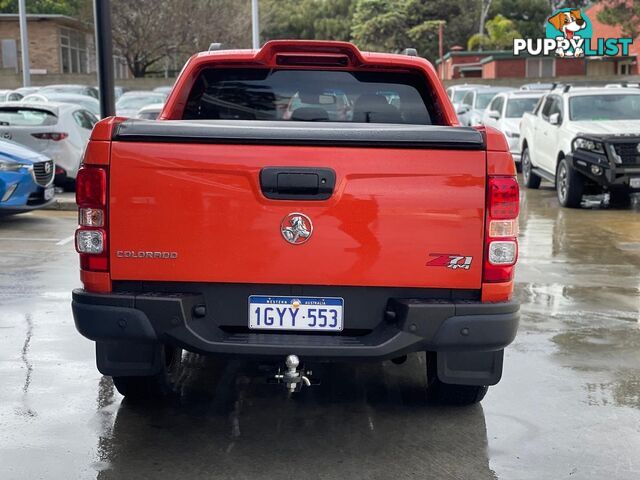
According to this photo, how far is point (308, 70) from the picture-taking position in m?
6.10

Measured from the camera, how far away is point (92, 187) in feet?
14.6

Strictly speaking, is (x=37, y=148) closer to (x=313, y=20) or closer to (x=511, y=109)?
(x=511, y=109)

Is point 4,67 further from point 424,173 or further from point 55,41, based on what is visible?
point 424,173

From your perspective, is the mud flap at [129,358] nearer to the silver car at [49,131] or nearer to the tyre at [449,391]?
the tyre at [449,391]

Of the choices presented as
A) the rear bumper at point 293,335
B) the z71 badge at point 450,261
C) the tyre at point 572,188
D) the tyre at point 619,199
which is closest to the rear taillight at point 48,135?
the tyre at point 572,188

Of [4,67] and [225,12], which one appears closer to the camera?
[225,12]

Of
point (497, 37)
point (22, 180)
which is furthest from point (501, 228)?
point (497, 37)

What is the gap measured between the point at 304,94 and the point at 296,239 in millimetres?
1940

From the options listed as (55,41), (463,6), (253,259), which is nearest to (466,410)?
(253,259)

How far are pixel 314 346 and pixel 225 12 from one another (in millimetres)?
50112

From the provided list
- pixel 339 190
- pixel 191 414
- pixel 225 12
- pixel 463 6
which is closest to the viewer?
pixel 339 190

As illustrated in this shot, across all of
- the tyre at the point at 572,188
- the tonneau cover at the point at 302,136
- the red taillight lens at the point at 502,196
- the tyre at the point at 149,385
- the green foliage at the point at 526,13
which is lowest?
the tyre at the point at 572,188

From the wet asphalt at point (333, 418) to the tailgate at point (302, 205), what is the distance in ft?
2.77

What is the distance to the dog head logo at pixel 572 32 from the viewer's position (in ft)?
182
